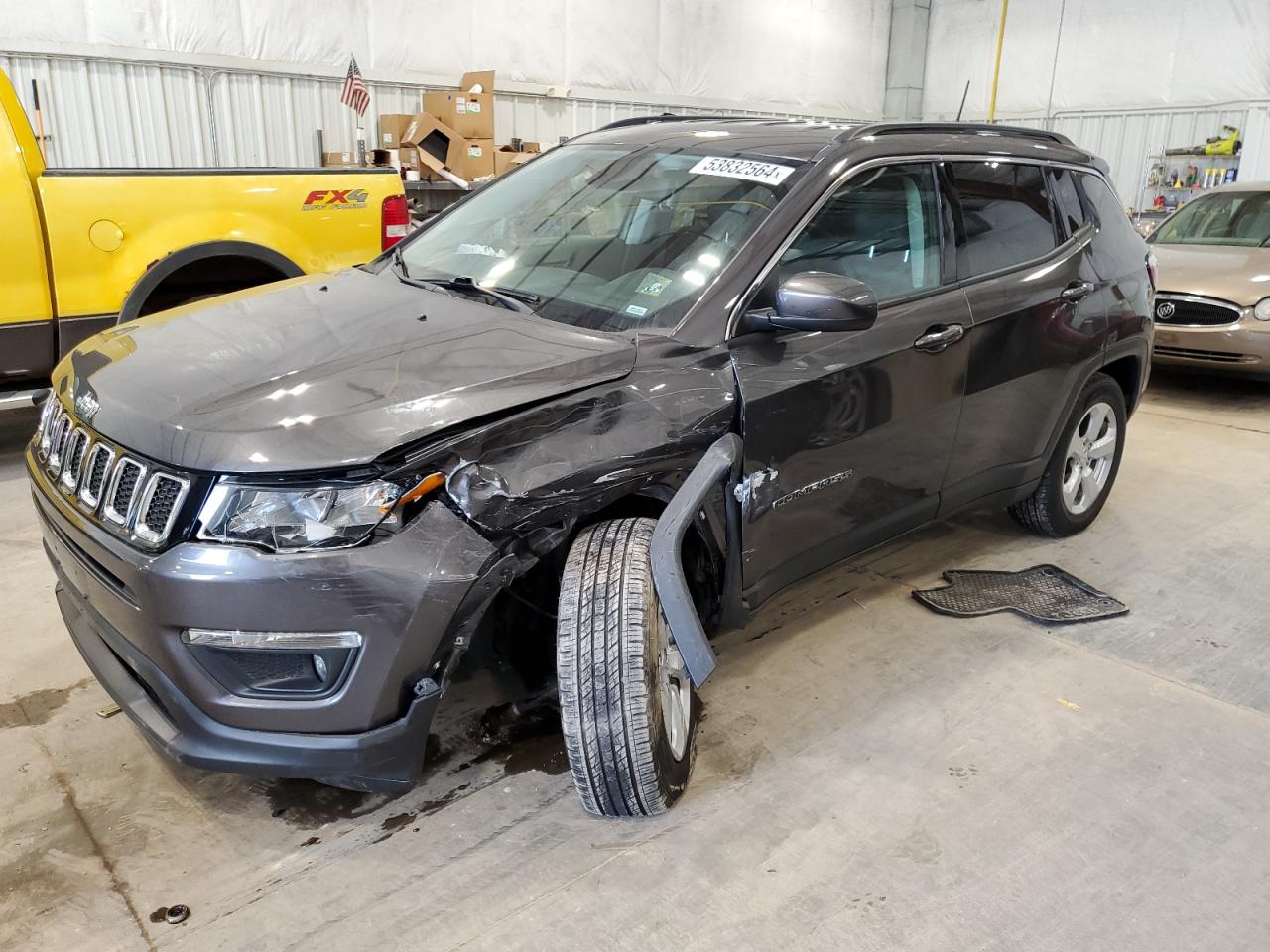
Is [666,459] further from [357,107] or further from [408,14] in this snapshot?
[408,14]

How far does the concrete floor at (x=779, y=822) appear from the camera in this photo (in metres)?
2.14

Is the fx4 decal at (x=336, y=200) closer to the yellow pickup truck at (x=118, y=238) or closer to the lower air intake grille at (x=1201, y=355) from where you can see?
the yellow pickup truck at (x=118, y=238)

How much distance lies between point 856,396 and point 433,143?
8.64 metres

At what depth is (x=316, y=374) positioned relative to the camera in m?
2.20

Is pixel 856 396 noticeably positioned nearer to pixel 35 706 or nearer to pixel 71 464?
pixel 71 464

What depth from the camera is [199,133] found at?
9.19 m

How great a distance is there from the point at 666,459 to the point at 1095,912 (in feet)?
4.55

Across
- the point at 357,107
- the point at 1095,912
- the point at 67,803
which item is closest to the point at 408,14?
the point at 357,107

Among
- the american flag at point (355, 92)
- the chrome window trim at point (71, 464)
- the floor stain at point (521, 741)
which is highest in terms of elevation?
the american flag at point (355, 92)

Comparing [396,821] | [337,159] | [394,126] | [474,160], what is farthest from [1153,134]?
[396,821]

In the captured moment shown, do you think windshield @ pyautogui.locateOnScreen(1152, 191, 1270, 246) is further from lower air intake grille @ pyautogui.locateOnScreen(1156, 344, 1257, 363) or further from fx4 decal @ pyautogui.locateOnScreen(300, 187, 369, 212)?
fx4 decal @ pyautogui.locateOnScreen(300, 187, 369, 212)

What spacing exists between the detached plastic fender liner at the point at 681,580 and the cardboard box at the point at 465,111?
8.81 metres

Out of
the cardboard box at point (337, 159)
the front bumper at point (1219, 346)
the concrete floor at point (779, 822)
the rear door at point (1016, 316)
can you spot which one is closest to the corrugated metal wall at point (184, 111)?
the cardboard box at point (337, 159)

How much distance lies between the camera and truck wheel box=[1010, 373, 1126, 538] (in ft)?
13.0
